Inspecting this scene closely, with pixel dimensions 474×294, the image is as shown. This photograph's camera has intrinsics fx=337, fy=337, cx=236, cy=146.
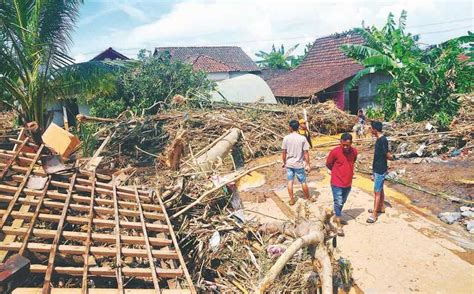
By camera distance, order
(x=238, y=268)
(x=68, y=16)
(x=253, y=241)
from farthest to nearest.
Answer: (x=68, y=16), (x=253, y=241), (x=238, y=268)

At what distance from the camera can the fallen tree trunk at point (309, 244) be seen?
2969mm

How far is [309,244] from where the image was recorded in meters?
3.43

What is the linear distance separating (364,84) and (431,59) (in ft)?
16.2

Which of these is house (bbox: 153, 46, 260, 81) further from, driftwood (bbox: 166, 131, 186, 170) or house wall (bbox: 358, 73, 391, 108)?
driftwood (bbox: 166, 131, 186, 170)

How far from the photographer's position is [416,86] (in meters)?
11.7

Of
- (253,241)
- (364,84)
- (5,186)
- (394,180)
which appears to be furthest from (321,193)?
(364,84)

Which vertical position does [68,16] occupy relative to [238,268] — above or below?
above

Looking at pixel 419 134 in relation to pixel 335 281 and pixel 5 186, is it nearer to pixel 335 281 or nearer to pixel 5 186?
pixel 335 281

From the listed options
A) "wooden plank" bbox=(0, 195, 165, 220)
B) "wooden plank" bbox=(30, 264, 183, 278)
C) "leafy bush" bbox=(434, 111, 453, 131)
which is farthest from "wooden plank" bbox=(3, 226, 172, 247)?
"leafy bush" bbox=(434, 111, 453, 131)

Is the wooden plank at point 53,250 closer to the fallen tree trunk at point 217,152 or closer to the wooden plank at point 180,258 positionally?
the wooden plank at point 180,258

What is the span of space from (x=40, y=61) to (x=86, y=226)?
17.4ft

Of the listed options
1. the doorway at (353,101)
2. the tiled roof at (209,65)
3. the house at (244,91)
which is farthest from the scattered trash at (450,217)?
the tiled roof at (209,65)

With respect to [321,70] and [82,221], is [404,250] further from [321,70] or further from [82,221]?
[321,70]

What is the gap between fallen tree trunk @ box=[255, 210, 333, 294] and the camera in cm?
297
